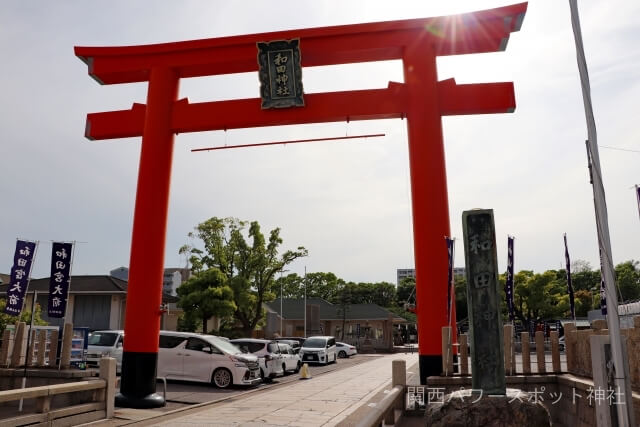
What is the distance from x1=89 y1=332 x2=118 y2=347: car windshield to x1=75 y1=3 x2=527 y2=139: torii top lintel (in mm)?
7937

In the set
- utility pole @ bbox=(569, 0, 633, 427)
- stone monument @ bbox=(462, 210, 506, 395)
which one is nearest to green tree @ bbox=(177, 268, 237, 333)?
stone monument @ bbox=(462, 210, 506, 395)

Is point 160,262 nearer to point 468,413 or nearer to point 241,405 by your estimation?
point 241,405

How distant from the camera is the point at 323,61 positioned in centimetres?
1138

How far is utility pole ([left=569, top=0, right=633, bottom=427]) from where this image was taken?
219 inches

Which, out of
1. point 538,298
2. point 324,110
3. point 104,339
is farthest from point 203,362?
point 538,298

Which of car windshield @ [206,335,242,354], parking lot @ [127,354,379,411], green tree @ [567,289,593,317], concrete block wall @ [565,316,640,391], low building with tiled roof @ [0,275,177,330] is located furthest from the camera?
green tree @ [567,289,593,317]

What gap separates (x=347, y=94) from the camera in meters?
10.9

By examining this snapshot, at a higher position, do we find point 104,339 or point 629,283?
point 629,283

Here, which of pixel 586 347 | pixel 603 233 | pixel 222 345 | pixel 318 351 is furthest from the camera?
pixel 318 351

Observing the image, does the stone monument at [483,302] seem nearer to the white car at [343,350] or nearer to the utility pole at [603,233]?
the utility pole at [603,233]

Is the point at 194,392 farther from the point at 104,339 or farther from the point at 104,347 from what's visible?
the point at 104,339

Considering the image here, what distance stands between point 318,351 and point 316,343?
36.4 inches

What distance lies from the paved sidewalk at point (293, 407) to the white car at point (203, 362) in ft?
3.91

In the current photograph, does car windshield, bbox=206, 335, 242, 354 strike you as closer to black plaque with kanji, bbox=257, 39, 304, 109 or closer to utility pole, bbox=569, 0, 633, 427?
black plaque with kanji, bbox=257, 39, 304, 109
